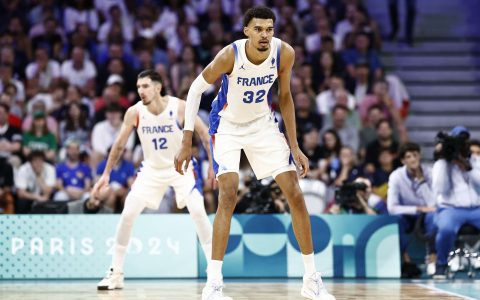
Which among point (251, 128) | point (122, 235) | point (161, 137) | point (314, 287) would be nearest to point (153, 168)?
point (161, 137)

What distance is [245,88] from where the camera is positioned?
7391 millimetres

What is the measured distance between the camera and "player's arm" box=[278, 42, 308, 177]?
7465 millimetres

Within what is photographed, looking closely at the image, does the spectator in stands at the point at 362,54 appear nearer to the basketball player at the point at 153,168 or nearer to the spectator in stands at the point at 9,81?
the spectator in stands at the point at 9,81

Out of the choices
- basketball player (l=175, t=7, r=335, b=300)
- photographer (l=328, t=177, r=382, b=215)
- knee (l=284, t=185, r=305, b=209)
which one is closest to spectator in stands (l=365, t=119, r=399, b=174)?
photographer (l=328, t=177, r=382, b=215)

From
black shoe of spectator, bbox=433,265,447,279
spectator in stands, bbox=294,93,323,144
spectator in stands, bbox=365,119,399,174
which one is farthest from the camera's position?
spectator in stands, bbox=294,93,323,144

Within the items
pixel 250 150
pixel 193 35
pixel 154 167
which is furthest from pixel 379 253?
pixel 193 35

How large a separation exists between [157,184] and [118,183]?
334cm

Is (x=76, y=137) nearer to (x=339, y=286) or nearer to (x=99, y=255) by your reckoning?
(x=99, y=255)

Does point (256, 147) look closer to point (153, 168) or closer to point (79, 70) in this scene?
point (153, 168)

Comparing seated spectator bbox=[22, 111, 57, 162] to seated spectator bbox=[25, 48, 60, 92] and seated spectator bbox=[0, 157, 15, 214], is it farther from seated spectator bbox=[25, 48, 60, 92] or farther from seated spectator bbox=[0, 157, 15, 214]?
seated spectator bbox=[25, 48, 60, 92]

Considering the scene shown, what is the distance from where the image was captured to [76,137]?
1434 centimetres

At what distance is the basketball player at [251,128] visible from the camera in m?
7.23

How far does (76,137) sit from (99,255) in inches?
152

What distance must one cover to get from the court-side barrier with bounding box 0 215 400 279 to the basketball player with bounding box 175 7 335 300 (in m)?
3.57
